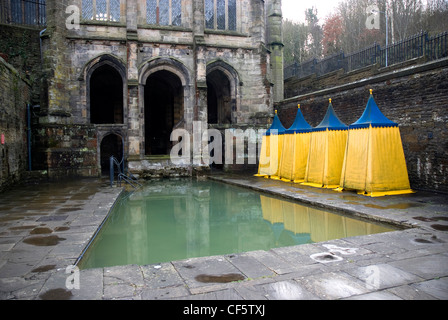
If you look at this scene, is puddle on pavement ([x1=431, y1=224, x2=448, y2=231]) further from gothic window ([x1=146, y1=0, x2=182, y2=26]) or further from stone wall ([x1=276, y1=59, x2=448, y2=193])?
gothic window ([x1=146, y1=0, x2=182, y2=26])

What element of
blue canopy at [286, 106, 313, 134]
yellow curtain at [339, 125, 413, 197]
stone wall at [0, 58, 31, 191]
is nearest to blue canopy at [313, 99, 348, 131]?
blue canopy at [286, 106, 313, 134]

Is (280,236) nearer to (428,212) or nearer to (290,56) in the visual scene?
(428,212)

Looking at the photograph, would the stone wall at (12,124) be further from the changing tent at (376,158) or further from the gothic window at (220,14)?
the changing tent at (376,158)

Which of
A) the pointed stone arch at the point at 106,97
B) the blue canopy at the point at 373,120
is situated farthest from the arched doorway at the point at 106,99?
the blue canopy at the point at 373,120

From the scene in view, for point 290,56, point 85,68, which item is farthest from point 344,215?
point 290,56

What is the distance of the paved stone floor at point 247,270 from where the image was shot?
3055mm

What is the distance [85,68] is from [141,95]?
2.59 m

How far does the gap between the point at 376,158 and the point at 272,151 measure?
17.4ft

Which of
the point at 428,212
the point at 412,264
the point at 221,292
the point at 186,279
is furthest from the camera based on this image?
the point at 428,212

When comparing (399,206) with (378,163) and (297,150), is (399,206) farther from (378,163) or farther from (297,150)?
(297,150)

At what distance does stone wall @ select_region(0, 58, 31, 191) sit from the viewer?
31.9ft

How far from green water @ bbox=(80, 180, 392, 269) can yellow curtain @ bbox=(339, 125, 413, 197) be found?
2177 millimetres

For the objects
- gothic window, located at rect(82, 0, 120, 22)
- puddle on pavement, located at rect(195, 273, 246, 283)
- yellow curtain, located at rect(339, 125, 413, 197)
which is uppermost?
gothic window, located at rect(82, 0, 120, 22)
